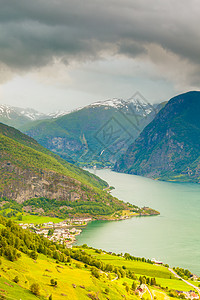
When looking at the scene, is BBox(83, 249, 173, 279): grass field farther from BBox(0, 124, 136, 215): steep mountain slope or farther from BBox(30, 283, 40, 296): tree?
BBox(0, 124, 136, 215): steep mountain slope

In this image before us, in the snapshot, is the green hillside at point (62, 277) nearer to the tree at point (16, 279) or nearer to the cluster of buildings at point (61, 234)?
the tree at point (16, 279)

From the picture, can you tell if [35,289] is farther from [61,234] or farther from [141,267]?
[61,234]

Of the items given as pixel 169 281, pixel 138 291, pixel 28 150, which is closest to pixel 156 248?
pixel 169 281

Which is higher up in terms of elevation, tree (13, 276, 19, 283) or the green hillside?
tree (13, 276, 19, 283)

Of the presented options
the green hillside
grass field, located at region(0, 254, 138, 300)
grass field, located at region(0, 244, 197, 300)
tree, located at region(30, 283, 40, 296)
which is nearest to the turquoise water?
the green hillside

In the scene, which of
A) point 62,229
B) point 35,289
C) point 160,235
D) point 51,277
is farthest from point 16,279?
point 62,229

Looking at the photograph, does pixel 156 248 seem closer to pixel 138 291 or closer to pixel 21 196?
pixel 138 291
